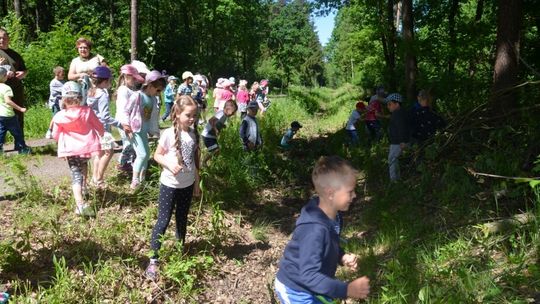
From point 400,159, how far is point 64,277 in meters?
5.49

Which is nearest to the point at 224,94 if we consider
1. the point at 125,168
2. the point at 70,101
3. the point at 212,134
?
the point at 212,134

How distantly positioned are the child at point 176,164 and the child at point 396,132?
3674 mm

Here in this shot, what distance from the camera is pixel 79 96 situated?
5039 millimetres

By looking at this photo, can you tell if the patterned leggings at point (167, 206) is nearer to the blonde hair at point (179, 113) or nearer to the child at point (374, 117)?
the blonde hair at point (179, 113)

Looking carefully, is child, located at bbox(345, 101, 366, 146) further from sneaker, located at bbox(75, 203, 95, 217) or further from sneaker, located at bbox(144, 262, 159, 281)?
sneaker, located at bbox(144, 262, 159, 281)

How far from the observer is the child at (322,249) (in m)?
2.20

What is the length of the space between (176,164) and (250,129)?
3695 mm

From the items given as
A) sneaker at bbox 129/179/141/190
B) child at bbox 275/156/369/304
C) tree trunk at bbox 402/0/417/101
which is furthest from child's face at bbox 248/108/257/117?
tree trunk at bbox 402/0/417/101

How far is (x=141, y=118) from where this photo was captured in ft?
18.6

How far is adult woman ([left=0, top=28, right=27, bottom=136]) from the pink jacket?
111 inches

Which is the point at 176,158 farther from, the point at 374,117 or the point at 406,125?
the point at 374,117

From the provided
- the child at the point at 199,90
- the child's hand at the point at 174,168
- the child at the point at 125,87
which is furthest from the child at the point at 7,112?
the child at the point at 199,90

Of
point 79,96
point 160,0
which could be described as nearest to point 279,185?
point 79,96

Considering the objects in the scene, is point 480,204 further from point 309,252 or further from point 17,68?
point 17,68
